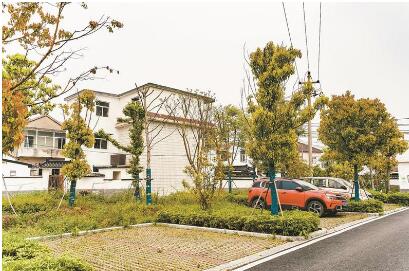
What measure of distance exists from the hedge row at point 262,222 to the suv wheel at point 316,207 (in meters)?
4.08

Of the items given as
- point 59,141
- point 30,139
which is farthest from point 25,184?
point 59,141

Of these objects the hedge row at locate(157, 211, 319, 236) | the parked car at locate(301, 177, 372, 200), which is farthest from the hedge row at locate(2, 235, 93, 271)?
the parked car at locate(301, 177, 372, 200)

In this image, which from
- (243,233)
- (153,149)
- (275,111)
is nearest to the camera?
(243,233)

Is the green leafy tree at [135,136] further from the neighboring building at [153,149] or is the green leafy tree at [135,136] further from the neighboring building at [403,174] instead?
the neighboring building at [403,174]

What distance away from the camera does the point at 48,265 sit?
5.00 meters

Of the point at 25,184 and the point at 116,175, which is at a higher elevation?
the point at 116,175

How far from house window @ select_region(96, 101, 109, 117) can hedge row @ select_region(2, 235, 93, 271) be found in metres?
24.9

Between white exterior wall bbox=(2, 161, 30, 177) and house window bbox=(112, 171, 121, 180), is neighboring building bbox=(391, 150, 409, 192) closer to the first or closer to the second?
house window bbox=(112, 171, 121, 180)

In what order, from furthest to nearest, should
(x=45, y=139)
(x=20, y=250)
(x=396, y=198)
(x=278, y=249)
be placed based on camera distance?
1. (x=45, y=139)
2. (x=396, y=198)
3. (x=278, y=249)
4. (x=20, y=250)

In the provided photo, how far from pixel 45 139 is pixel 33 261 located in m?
37.8

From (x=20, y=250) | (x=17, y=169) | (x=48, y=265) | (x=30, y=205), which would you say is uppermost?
(x=17, y=169)

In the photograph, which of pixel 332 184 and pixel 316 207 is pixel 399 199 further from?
pixel 316 207

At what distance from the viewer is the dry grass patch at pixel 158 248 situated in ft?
24.0

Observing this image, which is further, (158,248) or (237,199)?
(237,199)
